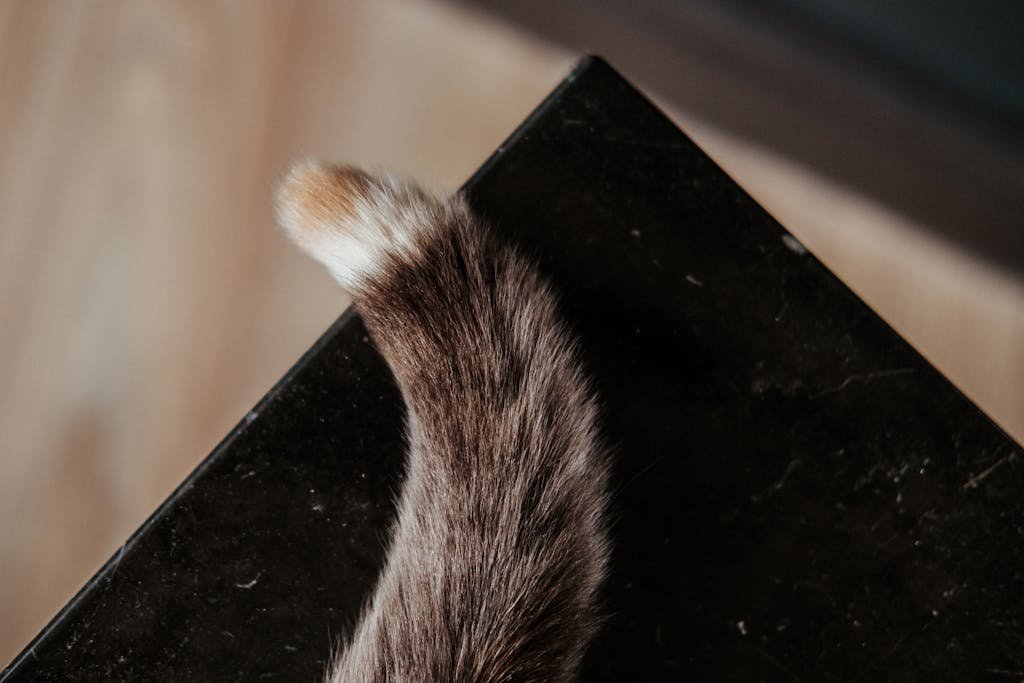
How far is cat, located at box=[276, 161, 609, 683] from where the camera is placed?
500 millimetres

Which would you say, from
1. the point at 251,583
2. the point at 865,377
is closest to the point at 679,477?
the point at 865,377

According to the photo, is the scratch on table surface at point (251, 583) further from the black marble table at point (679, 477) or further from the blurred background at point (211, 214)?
the blurred background at point (211, 214)

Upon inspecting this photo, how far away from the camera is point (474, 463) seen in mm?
512

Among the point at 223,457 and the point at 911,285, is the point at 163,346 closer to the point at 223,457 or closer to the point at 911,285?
the point at 223,457

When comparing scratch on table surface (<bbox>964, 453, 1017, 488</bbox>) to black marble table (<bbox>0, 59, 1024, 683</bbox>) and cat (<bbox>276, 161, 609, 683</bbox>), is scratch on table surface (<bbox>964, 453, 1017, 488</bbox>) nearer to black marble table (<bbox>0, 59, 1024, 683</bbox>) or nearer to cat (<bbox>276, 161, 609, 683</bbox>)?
black marble table (<bbox>0, 59, 1024, 683</bbox>)

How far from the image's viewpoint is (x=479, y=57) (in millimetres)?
1002

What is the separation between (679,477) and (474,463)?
156 mm

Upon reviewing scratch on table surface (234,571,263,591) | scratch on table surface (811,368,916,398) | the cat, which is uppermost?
scratch on table surface (811,368,916,398)

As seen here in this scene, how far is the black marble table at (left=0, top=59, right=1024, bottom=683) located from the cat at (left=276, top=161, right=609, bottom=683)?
2.5 inches

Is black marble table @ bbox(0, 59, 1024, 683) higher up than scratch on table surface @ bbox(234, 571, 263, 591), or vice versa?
black marble table @ bbox(0, 59, 1024, 683)

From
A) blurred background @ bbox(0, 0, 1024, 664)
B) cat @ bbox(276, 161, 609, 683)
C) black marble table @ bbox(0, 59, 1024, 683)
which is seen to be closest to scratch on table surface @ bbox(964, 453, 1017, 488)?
black marble table @ bbox(0, 59, 1024, 683)

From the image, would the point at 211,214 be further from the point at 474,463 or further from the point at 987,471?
the point at 987,471

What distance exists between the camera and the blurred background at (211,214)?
38.0 inches

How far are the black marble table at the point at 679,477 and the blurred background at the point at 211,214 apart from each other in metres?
0.36
